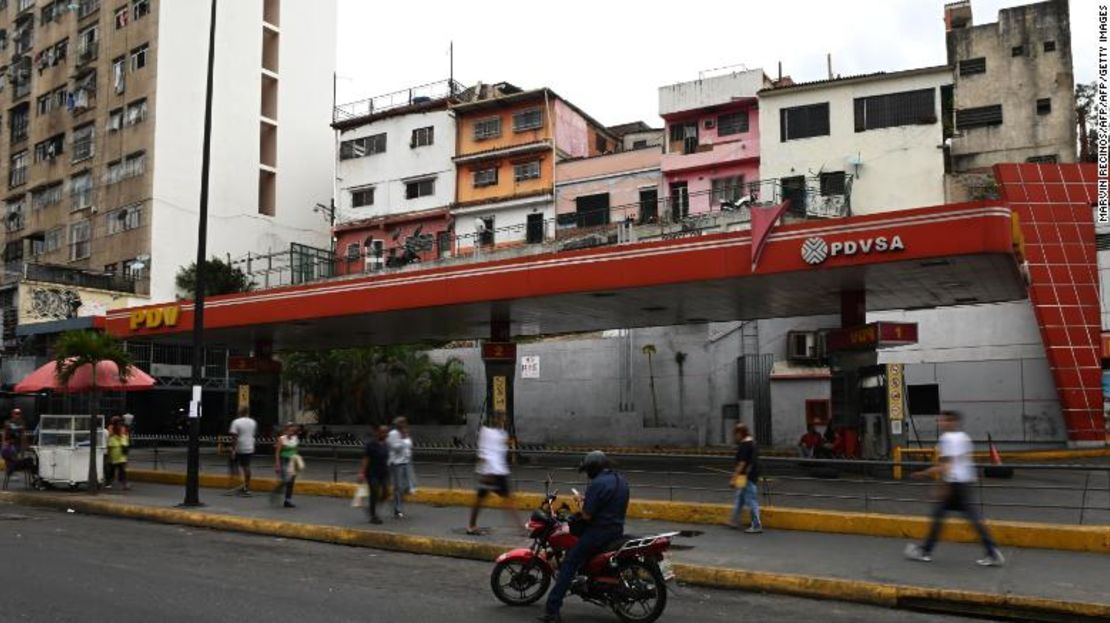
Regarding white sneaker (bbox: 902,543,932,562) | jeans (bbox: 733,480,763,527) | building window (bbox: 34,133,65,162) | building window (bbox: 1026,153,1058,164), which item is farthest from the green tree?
white sneaker (bbox: 902,543,932,562)

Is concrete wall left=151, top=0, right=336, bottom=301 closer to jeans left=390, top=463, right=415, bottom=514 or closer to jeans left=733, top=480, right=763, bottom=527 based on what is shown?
jeans left=390, top=463, right=415, bottom=514

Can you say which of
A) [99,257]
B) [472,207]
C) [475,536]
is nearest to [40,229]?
[99,257]

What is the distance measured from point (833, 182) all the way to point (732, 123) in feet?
17.7

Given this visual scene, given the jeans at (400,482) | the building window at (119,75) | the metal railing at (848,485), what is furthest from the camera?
the building window at (119,75)

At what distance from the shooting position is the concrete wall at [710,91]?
3828cm

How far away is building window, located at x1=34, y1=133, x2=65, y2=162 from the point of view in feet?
175

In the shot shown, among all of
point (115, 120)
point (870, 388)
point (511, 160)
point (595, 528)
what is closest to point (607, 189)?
point (511, 160)

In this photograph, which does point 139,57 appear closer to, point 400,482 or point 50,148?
point 50,148

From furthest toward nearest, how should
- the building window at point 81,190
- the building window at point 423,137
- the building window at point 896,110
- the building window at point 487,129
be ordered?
1. the building window at point 81,190
2. the building window at point 423,137
3. the building window at point 487,129
4. the building window at point 896,110

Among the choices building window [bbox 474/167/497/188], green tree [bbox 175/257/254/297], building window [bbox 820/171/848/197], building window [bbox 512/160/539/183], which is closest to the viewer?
building window [bbox 820/171/848/197]

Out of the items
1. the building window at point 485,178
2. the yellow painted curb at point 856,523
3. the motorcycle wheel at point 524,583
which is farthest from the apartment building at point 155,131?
the motorcycle wheel at point 524,583

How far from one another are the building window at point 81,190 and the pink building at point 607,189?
27004 mm

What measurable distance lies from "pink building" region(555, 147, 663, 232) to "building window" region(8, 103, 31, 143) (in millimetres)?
35438

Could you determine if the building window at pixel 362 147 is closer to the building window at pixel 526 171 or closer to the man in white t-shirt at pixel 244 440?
the building window at pixel 526 171
